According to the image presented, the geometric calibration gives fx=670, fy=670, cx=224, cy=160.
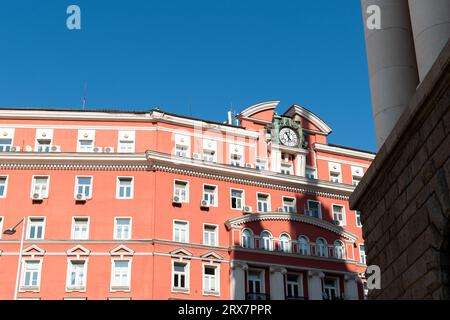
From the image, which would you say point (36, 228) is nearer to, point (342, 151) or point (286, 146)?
point (286, 146)

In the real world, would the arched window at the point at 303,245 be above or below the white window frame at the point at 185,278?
above

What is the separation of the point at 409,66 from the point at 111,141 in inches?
1391

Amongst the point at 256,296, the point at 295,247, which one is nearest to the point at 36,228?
the point at 256,296

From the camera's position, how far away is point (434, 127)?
467 inches

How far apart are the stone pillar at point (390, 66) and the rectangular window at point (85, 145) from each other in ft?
113

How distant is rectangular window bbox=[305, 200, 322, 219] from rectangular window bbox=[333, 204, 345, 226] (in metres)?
1.37

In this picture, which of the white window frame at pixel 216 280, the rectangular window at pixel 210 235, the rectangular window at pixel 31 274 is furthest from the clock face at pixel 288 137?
the rectangular window at pixel 31 274

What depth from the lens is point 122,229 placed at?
151 feet

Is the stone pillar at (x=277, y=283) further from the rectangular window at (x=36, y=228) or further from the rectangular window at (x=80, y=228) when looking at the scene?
the rectangular window at (x=36, y=228)

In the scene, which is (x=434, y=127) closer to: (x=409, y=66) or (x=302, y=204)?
(x=409, y=66)

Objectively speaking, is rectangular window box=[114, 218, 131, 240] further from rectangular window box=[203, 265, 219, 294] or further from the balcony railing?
the balcony railing

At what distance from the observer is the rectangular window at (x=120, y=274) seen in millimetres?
44028

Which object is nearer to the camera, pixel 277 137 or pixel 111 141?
pixel 111 141

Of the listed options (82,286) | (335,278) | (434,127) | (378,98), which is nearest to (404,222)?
(434,127)
